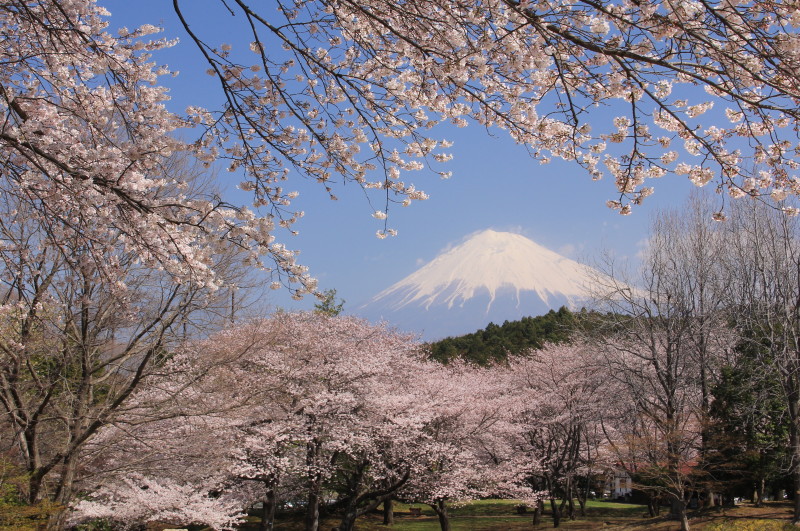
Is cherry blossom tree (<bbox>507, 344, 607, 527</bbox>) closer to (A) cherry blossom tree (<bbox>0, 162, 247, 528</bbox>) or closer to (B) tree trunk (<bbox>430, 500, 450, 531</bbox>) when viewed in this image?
(B) tree trunk (<bbox>430, 500, 450, 531</bbox>)

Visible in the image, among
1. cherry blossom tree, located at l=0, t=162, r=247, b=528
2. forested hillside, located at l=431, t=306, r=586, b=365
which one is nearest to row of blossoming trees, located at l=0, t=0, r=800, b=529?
cherry blossom tree, located at l=0, t=162, r=247, b=528

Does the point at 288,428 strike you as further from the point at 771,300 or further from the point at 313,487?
the point at 771,300

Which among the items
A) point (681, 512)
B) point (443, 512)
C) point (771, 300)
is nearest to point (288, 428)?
point (443, 512)

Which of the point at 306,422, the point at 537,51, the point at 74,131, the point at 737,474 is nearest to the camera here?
the point at 537,51

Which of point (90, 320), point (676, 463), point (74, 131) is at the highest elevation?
point (74, 131)

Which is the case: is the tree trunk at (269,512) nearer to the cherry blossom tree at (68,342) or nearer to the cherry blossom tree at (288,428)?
the cherry blossom tree at (288,428)

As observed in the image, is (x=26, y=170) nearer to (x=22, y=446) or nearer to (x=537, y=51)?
(x=537, y=51)

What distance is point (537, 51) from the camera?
3086 millimetres

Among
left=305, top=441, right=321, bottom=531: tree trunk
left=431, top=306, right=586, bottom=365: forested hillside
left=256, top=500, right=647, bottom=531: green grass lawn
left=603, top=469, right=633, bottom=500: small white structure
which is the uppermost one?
left=431, top=306, right=586, bottom=365: forested hillside

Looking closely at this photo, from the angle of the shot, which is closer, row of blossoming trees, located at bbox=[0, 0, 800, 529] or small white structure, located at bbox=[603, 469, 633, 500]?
row of blossoming trees, located at bbox=[0, 0, 800, 529]

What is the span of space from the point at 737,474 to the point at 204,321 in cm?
1507

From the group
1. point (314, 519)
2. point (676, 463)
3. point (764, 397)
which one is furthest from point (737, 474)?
point (314, 519)

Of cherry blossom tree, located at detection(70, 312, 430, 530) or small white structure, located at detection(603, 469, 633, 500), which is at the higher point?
cherry blossom tree, located at detection(70, 312, 430, 530)

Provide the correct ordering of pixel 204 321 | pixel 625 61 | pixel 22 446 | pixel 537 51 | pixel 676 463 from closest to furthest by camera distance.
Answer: pixel 625 61 → pixel 537 51 → pixel 22 446 → pixel 204 321 → pixel 676 463
